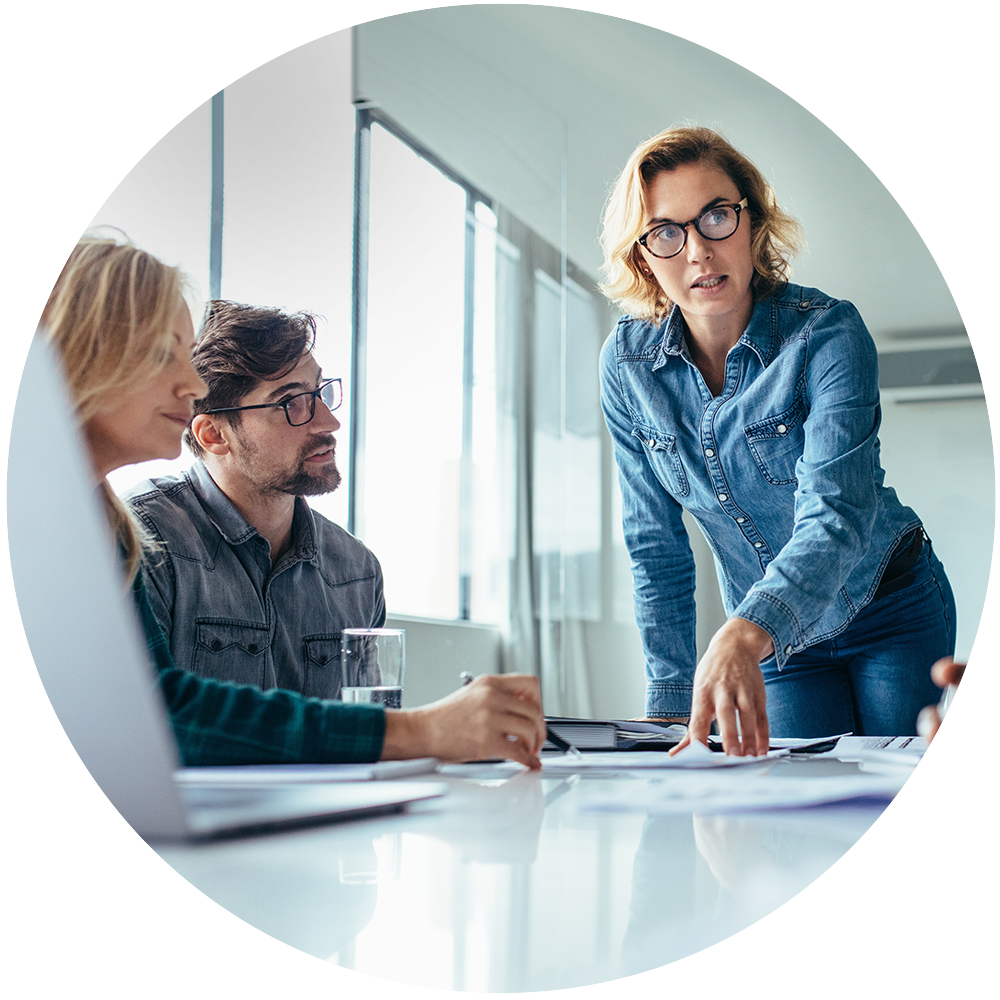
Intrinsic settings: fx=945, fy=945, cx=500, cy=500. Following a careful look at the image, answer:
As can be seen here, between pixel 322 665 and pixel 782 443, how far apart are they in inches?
21.5

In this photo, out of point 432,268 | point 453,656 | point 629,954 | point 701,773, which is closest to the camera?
point 629,954

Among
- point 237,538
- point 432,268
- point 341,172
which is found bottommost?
point 237,538

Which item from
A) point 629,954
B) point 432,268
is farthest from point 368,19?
point 629,954

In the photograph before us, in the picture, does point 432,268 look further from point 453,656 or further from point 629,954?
point 629,954

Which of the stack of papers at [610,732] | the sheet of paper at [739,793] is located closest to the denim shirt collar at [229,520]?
the stack of papers at [610,732]

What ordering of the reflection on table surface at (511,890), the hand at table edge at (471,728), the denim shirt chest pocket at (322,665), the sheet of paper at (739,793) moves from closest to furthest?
the reflection on table surface at (511,890), the sheet of paper at (739,793), the hand at table edge at (471,728), the denim shirt chest pocket at (322,665)

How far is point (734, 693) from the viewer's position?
3.10 ft

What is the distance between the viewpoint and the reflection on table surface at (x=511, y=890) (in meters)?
0.63

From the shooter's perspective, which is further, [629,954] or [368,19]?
[368,19]

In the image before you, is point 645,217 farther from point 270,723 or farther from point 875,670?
point 270,723

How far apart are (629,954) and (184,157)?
1011mm

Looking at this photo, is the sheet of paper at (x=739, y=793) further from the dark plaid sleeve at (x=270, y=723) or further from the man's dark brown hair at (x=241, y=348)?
the man's dark brown hair at (x=241, y=348)

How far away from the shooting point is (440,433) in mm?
1100

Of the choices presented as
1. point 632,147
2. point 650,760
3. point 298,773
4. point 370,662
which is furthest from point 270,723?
point 632,147
